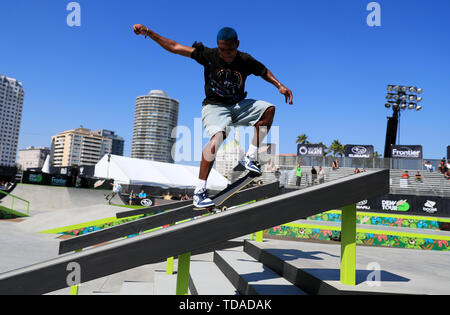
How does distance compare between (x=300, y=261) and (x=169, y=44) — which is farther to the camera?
(x=300, y=261)

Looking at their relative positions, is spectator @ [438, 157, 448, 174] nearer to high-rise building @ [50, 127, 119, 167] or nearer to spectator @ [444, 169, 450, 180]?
spectator @ [444, 169, 450, 180]

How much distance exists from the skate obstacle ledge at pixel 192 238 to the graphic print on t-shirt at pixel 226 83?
1259 mm

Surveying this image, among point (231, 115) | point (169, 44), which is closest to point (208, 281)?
point (231, 115)

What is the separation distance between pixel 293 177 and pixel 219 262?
18.7 m

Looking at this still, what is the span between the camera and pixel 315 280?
2350 millimetres

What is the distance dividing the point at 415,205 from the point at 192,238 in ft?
59.6

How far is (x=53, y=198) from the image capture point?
65.8 ft

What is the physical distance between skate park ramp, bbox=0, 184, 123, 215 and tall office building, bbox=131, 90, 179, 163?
15980 cm

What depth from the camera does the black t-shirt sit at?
9.43ft

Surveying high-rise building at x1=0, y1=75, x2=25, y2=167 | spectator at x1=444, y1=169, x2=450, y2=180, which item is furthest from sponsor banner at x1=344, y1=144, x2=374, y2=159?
high-rise building at x1=0, y1=75, x2=25, y2=167

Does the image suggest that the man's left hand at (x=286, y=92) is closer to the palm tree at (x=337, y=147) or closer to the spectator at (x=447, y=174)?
the spectator at (x=447, y=174)

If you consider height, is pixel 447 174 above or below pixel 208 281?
above

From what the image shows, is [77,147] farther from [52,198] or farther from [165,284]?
[165,284]

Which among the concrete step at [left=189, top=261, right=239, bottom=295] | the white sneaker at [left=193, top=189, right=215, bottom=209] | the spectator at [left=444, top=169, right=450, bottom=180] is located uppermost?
the spectator at [left=444, top=169, right=450, bottom=180]
